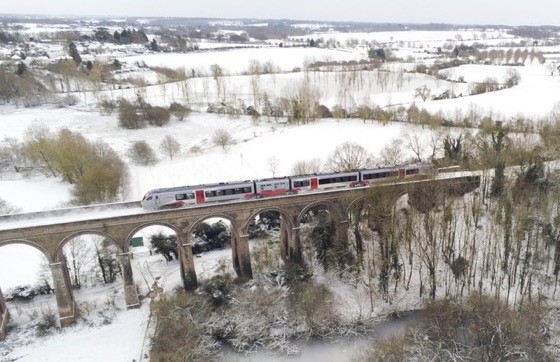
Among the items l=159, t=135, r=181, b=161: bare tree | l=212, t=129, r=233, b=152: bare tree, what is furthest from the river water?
l=212, t=129, r=233, b=152: bare tree

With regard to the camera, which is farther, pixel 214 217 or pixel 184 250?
pixel 184 250

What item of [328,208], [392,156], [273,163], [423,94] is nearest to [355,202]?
[328,208]

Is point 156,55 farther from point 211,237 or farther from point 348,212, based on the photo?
point 348,212

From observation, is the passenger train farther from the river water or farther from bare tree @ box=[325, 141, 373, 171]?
the river water

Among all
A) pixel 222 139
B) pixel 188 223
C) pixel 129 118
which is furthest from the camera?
pixel 129 118

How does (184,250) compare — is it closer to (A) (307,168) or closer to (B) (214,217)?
(B) (214,217)

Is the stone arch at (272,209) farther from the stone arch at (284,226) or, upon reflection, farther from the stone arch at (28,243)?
the stone arch at (28,243)
